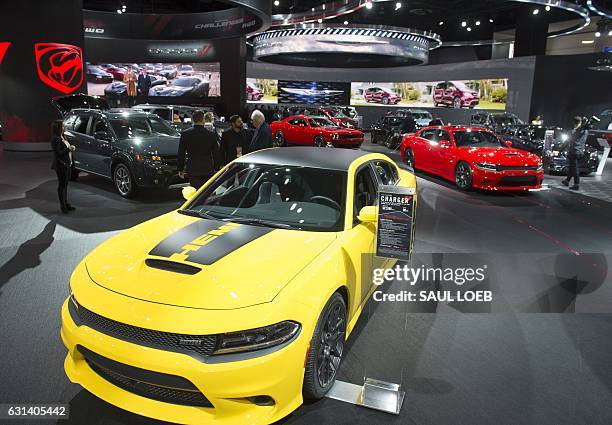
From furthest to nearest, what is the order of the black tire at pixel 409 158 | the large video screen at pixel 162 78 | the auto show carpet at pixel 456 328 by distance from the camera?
1. the large video screen at pixel 162 78
2. the black tire at pixel 409 158
3. the auto show carpet at pixel 456 328

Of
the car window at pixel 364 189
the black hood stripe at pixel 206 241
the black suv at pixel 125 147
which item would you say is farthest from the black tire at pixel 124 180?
the car window at pixel 364 189

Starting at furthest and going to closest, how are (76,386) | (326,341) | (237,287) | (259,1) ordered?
(259,1) → (76,386) → (326,341) → (237,287)

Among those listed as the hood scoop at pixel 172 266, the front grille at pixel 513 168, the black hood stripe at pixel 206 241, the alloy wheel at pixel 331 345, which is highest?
the black hood stripe at pixel 206 241

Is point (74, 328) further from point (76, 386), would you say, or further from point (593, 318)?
point (593, 318)

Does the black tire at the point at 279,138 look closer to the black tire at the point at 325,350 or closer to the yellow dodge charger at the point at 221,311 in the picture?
the yellow dodge charger at the point at 221,311

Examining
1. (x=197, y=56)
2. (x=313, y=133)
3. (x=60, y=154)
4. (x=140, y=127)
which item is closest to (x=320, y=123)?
(x=313, y=133)

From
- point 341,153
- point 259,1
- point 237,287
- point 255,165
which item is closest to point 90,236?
point 255,165

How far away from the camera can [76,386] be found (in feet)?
9.70

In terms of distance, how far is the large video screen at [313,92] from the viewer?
30.8m

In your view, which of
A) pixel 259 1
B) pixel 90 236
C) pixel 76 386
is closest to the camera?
pixel 76 386

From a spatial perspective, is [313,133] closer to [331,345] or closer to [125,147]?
[125,147]

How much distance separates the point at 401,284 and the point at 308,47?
22.1m

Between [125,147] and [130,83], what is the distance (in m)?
16.4

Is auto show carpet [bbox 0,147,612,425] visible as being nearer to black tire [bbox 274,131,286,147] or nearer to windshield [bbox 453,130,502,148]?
windshield [bbox 453,130,502,148]
